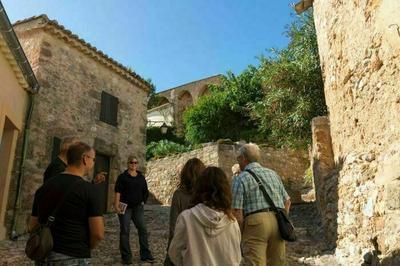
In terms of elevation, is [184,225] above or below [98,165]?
below

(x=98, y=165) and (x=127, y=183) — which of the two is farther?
(x=98, y=165)

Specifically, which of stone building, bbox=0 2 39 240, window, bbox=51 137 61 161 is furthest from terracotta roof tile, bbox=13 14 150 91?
window, bbox=51 137 61 161

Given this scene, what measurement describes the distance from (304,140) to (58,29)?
781 cm

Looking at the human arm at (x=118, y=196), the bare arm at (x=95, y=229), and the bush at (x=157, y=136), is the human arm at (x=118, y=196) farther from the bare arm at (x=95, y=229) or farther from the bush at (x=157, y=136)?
the bush at (x=157, y=136)

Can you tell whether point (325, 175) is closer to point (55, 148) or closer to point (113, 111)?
point (55, 148)

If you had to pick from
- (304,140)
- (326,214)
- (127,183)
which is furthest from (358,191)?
(304,140)

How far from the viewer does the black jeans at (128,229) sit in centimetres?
539

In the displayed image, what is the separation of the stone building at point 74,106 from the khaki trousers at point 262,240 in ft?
22.3

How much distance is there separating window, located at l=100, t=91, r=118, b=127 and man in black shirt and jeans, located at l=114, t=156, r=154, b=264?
6.65 meters

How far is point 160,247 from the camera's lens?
6980mm

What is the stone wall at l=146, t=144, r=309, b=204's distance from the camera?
16.5m

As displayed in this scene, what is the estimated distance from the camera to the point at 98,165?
11594 millimetres

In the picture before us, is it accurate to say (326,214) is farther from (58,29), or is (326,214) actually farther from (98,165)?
(58,29)

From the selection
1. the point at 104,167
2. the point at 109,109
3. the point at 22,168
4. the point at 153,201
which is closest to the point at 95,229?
the point at 22,168
